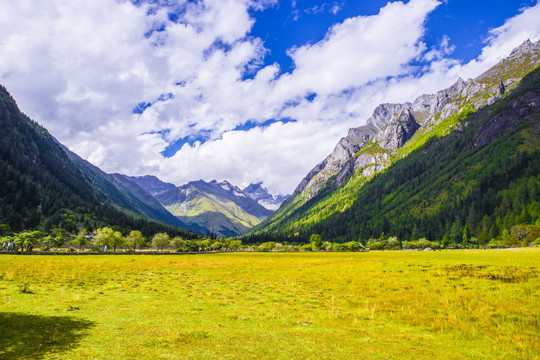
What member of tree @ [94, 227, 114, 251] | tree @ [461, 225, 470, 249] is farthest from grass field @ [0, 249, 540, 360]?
tree @ [461, 225, 470, 249]

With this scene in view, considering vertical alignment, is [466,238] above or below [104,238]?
below

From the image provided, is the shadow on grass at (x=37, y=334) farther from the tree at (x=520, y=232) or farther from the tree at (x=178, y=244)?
the tree at (x=520, y=232)

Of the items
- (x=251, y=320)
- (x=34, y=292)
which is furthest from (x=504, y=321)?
(x=34, y=292)

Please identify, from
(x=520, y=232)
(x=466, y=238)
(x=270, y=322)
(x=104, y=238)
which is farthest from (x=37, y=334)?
(x=466, y=238)

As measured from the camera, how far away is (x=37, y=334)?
12906mm

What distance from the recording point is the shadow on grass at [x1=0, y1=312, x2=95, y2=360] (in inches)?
425

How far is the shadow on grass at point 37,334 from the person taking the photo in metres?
10.8

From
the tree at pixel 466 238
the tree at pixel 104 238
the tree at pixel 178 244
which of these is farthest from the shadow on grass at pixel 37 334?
the tree at pixel 466 238

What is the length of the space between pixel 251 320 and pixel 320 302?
864 centimetres

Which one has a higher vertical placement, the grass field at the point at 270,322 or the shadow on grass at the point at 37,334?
the shadow on grass at the point at 37,334

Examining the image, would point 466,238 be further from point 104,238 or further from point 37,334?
point 37,334

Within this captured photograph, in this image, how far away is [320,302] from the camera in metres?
24.6

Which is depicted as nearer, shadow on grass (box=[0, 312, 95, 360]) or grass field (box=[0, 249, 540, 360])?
shadow on grass (box=[0, 312, 95, 360])

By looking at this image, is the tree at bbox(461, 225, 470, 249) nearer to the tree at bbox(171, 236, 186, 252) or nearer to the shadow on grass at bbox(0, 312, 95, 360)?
the tree at bbox(171, 236, 186, 252)
